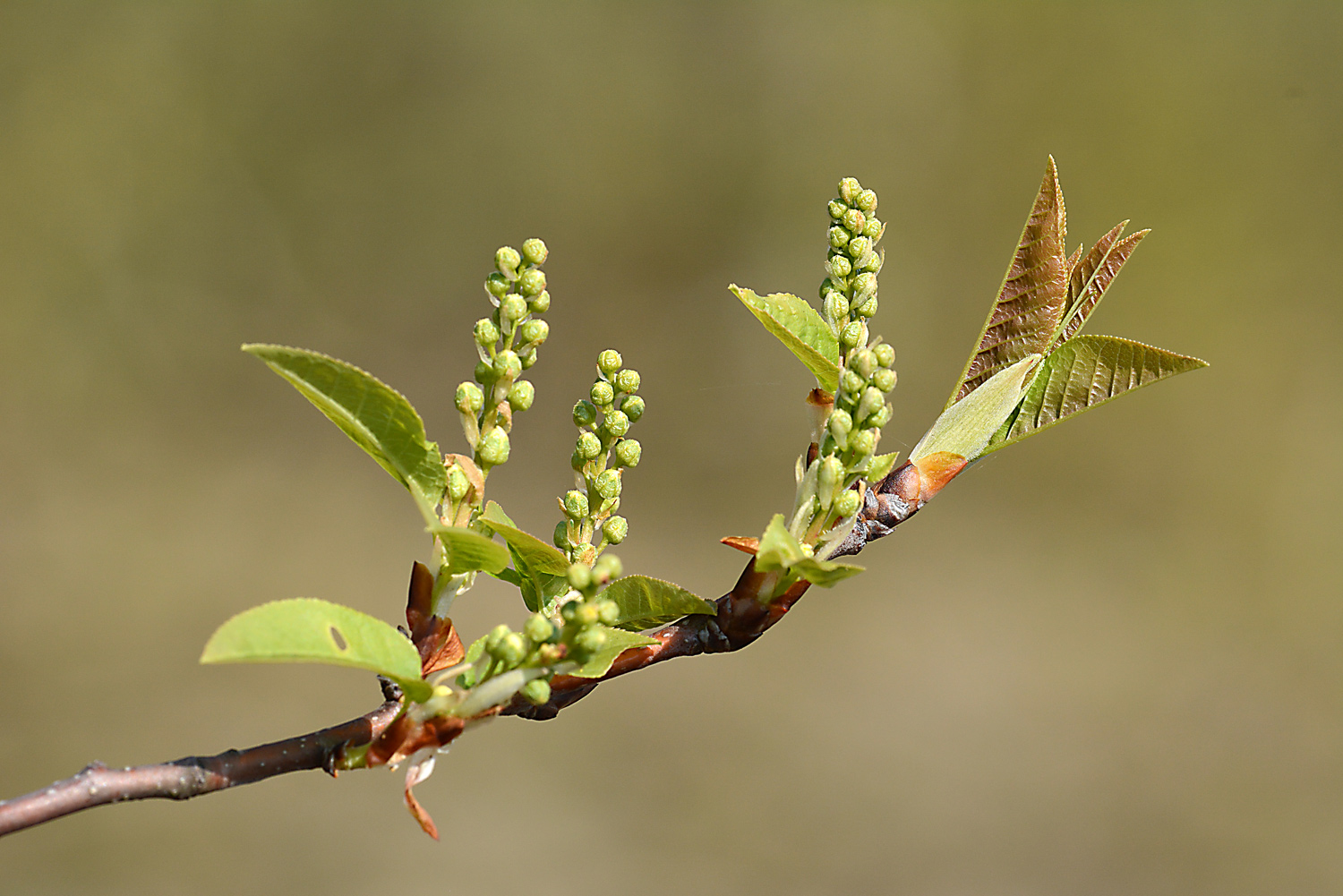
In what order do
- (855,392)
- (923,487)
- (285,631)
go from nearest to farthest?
(285,631) → (855,392) → (923,487)

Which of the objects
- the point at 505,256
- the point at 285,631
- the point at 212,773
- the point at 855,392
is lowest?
the point at 212,773

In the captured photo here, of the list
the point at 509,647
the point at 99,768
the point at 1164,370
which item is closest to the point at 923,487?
the point at 1164,370

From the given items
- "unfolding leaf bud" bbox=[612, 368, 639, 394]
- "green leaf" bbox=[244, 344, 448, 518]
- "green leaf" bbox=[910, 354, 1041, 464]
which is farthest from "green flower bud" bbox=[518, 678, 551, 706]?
"green leaf" bbox=[910, 354, 1041, 464]

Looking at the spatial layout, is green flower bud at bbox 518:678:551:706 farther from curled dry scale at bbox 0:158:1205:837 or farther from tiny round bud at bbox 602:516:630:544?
tiny round bud at bbox 602:516:630:544

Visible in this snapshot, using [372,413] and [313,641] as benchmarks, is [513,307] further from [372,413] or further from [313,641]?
[313,641]

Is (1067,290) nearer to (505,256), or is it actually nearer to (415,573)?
(505,256)

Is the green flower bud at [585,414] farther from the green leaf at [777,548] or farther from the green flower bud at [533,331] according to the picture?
the green leaf at [777,548]
